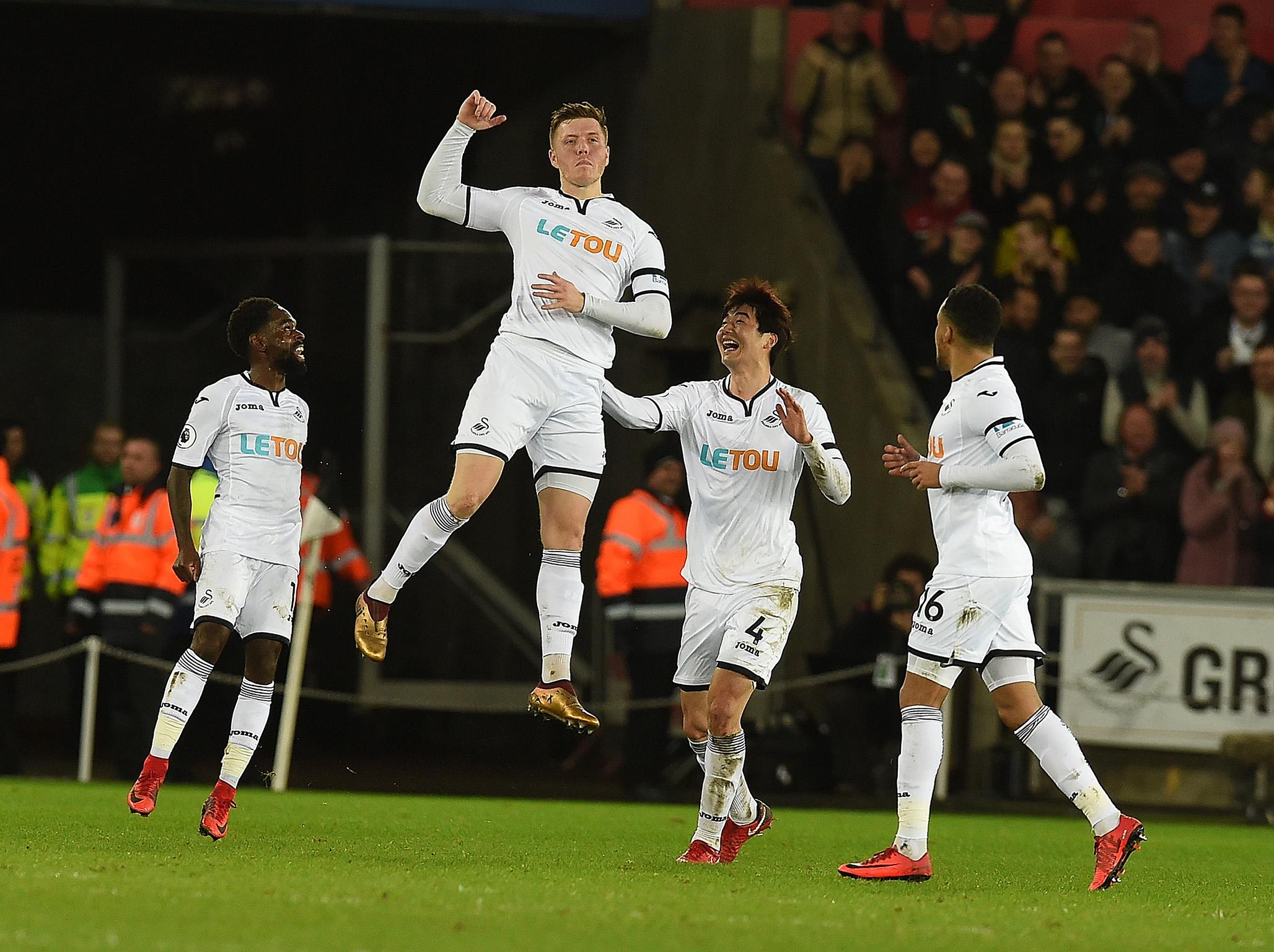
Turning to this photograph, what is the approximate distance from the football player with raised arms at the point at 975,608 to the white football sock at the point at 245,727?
2693mm

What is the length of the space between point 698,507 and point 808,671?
6.54 metres

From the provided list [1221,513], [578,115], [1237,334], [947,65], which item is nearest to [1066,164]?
[947,65]

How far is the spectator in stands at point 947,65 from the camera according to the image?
1598 cm

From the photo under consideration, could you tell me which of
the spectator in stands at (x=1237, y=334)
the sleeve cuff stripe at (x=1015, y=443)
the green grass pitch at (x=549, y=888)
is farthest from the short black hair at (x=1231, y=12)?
the sleeve cuff stripe at (x=1015, y=443)

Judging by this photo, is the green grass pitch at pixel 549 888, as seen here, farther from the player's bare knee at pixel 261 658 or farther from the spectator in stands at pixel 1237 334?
the spectator in stands at pixel 1237 334

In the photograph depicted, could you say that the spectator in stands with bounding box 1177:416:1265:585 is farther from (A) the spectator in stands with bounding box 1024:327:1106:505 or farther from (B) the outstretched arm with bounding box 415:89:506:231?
(B) the outstretched arm with bounding box 415:89:506:231

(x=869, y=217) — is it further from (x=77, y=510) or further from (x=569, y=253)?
(x=569, y=253)

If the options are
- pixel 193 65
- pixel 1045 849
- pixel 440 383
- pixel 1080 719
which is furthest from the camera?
pixel 193 65

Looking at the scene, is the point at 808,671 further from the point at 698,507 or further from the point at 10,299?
the point at 10,299

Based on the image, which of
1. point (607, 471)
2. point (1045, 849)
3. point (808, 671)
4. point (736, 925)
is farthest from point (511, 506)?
point (736, 925)

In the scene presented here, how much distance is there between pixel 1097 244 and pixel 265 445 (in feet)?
28.1

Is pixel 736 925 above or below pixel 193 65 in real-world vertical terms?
below

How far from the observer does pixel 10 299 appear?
20250 mm

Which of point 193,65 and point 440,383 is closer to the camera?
point 440,383
